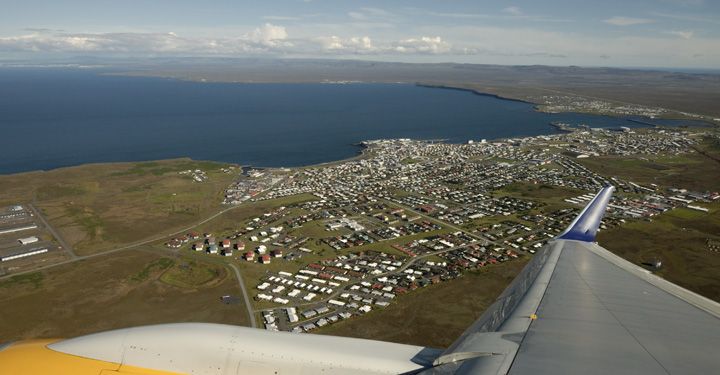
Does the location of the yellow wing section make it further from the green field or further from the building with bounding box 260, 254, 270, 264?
the building with bounding box 260, 254, 270, 264

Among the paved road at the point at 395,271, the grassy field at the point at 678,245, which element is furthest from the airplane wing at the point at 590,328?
the grassy field at the point at 678,245

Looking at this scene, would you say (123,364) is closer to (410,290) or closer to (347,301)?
(347,301)

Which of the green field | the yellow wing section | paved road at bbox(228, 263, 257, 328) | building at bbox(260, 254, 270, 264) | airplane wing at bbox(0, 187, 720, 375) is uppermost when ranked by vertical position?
airplane wing at bbox(0, 187, 720, 375)

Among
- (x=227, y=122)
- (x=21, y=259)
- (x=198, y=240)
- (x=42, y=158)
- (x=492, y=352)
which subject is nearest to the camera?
(x=492, y=352)

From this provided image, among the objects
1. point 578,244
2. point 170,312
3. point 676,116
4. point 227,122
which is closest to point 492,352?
point 578,244

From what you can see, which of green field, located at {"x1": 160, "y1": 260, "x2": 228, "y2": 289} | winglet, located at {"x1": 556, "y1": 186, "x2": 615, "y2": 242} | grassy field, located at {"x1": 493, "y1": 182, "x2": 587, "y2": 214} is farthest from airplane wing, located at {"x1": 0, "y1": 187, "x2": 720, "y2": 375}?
grassy field, located at {"x1": 493, "y1": 182, "x2": 587, "y2": 214}

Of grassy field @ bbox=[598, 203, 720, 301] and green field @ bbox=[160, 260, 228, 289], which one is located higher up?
grassy field @ bbox=[598, 203, 720, 301]

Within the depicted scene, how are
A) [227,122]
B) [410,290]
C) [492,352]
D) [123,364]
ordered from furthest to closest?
[227,122], [410,290], [123,364], [492,352]
